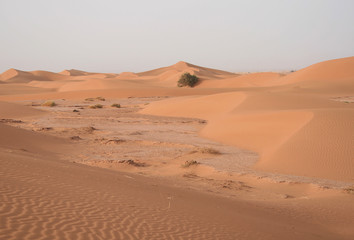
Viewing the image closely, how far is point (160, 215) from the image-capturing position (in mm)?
6102

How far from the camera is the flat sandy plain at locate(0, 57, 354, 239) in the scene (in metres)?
5.42

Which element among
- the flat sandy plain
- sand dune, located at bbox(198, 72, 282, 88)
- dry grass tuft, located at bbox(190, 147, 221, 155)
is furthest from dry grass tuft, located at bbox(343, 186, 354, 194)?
sand dune, located at bbox(198, 72, 282, 88)

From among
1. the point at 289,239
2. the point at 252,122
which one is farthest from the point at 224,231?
the point at 252,122

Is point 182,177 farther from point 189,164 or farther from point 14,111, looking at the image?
point 14,111

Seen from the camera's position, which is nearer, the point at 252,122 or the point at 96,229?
the point at 96,229

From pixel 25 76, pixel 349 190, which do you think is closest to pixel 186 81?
pixel 349 190

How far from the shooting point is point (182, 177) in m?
11.3

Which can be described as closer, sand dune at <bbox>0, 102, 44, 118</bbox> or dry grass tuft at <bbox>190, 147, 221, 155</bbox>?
dry grass tuft at <bbox>190, 147, 221, 155</bbox>

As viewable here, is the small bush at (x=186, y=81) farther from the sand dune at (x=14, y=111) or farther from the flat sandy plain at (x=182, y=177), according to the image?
the flat sandy plain at (x=182, y=177)

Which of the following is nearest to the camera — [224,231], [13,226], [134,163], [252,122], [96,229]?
[13,226]

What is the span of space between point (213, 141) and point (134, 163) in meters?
6.09

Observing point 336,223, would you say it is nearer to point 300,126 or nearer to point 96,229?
point 96,229

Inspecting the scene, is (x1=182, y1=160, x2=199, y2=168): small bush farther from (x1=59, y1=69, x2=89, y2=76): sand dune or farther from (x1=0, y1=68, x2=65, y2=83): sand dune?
(x1=59, y1=69, x2=89, y2=76): sand dune

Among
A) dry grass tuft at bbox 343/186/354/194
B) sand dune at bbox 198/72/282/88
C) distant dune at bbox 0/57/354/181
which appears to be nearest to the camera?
dry grass tuft at bbox 343/186/354/194
